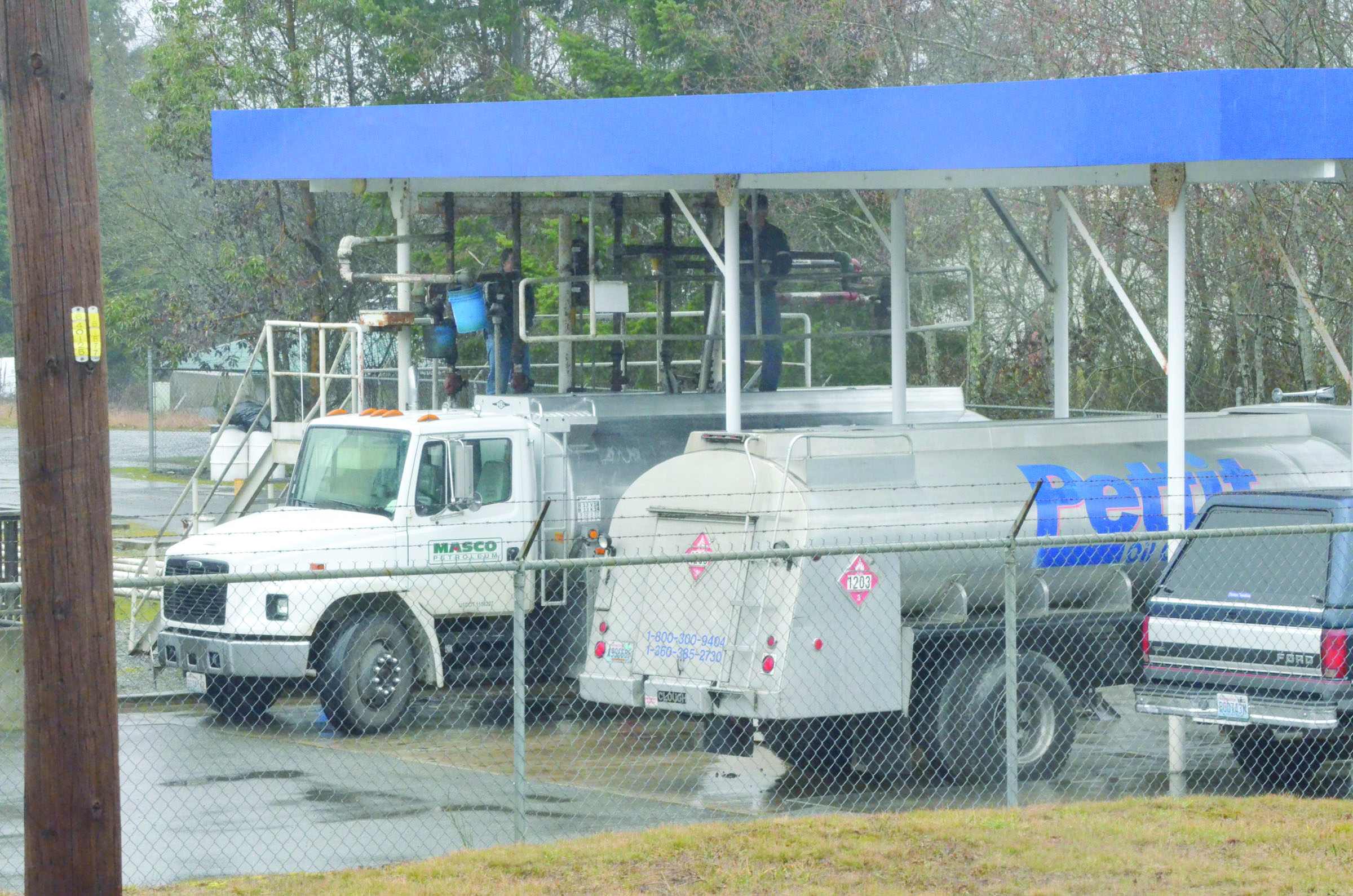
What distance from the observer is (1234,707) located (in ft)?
32.3

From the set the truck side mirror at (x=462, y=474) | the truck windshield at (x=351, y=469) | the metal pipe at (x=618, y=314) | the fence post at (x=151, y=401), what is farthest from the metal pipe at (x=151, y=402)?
the truck side mirror at (x=462, y=474)

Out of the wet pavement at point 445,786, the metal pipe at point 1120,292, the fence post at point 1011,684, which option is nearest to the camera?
the fence post at point 1011,684

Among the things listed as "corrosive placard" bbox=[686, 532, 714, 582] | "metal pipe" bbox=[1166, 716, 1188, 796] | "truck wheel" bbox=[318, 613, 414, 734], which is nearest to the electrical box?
"truck wheel" bbox=[318, 613, 414, 734]

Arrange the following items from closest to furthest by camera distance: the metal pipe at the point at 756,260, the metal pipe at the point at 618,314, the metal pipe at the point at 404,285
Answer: the metal pipe at the point at 404,285, the metal pipe at the point at 756,260, the metal pipe at the point at 618,314

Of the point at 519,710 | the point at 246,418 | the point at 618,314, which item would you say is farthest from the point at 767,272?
the point at 519,710

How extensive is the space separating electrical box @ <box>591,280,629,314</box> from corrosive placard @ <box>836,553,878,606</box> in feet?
19.9

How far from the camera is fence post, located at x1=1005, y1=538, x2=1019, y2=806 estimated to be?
902 centimetres

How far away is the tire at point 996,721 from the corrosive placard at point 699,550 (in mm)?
1815

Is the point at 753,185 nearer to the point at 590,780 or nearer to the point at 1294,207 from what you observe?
the point at 590,780

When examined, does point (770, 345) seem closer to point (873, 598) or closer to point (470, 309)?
point (470, 309)

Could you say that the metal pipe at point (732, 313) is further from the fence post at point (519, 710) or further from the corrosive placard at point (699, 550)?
the fence post at point (519, 710)

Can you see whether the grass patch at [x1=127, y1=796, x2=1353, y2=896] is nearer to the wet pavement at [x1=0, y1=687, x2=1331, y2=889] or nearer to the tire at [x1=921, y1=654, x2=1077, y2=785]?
the wet pavement at [x1=0, y1=687, x2=1331, y2=889]

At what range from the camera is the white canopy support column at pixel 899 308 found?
51.2 feet

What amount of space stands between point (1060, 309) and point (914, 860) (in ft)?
30.2
